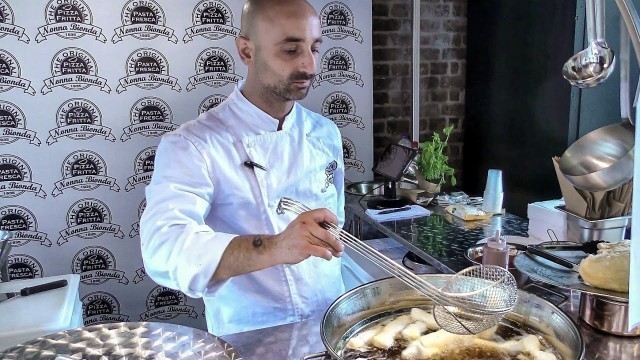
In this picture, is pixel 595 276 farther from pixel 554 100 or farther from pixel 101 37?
pixel 101 37

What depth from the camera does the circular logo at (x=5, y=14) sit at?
230cm

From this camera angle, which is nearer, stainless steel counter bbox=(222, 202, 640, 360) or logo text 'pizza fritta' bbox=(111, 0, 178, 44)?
stainless steel counter bbox=(222, 202, 640, 360)

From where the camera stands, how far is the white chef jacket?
4.26 feet

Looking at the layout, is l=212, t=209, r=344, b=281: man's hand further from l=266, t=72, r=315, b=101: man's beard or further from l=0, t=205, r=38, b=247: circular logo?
l=0, t=205, r=38, b=247: circular logo

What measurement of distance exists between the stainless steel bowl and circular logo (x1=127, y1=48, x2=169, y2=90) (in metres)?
1.11

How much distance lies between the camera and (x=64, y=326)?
175cm

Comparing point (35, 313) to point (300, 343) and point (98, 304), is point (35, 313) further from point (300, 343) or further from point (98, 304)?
point (300, 343)

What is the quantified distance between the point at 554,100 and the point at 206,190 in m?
1.99

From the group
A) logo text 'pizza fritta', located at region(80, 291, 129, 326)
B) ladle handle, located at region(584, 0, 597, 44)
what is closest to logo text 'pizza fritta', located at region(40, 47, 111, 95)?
logo text 'pizza fritta', located at region(80, 291, 129, 326)

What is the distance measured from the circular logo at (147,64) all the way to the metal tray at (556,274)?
1.93m

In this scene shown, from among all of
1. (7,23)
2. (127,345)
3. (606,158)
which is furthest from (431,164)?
(7,23)

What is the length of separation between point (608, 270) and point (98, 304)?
2.33m

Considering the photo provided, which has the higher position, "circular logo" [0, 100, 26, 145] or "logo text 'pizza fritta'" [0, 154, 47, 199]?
"circular logo" [0, 100, 26, 145]

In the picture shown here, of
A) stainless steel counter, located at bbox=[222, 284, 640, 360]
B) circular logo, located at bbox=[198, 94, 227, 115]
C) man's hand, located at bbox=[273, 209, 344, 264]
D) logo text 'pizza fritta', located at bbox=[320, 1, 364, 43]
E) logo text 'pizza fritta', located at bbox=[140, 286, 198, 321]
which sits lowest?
logo text 'pizza fritta', located at bbox=[140, 286, 198, 321]
